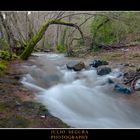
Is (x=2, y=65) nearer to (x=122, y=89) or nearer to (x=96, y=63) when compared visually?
(x=96, y=63)

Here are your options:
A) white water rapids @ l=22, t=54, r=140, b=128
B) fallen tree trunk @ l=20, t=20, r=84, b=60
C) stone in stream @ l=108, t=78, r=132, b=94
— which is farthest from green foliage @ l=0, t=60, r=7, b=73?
stone in stream @ l=108, t=78, r=132, b=94

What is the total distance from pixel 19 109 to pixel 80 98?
72cm

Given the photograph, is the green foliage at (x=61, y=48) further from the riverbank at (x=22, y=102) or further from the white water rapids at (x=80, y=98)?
the riverbank at (x=22, y=102)

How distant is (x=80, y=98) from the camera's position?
12.4 feet

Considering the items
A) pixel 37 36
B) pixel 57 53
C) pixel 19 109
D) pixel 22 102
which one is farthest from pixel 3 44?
pixel 19 109

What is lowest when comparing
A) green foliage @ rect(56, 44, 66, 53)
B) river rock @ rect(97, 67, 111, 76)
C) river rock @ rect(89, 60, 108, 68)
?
river rock @ rect(97, 67, 111, 76)

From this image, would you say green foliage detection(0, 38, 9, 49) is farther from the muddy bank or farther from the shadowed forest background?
the muddy bank

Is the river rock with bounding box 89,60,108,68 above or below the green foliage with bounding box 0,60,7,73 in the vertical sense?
above

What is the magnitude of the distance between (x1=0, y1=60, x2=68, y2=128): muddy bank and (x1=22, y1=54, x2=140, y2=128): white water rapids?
0.09 metres

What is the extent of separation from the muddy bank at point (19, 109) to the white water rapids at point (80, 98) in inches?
3.6

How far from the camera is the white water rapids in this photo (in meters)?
3.47
